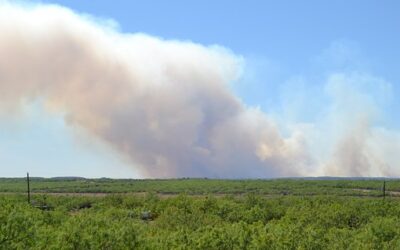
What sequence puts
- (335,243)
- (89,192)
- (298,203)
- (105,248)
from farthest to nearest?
(89,192)
(298,203)
(335,243)
(105,248)

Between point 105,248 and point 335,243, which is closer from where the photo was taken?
point 105,248

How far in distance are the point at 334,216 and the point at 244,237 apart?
31.0 m

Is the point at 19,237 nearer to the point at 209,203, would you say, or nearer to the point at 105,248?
the point at 105,248

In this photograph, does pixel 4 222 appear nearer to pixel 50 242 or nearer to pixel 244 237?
pixel 50 242

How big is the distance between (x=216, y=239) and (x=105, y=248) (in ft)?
29.0

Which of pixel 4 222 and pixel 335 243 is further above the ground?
pixel 4 222

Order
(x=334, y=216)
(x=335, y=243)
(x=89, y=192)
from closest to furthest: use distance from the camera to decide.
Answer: (x=335, y=243) → (x=334, y=216) → (x=89, y=192)

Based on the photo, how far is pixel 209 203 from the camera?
91875 mm

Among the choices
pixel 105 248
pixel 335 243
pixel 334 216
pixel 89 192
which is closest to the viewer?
pixel 105 248

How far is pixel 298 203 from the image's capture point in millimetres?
100000

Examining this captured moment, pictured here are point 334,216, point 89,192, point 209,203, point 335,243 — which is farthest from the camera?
point 89,192

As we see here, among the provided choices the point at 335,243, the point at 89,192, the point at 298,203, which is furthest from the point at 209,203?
the point at 89,192

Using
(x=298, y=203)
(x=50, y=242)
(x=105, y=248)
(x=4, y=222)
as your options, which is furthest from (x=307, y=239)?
(x=298, y=203)

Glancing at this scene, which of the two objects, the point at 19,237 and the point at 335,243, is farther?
the point at 335,243
